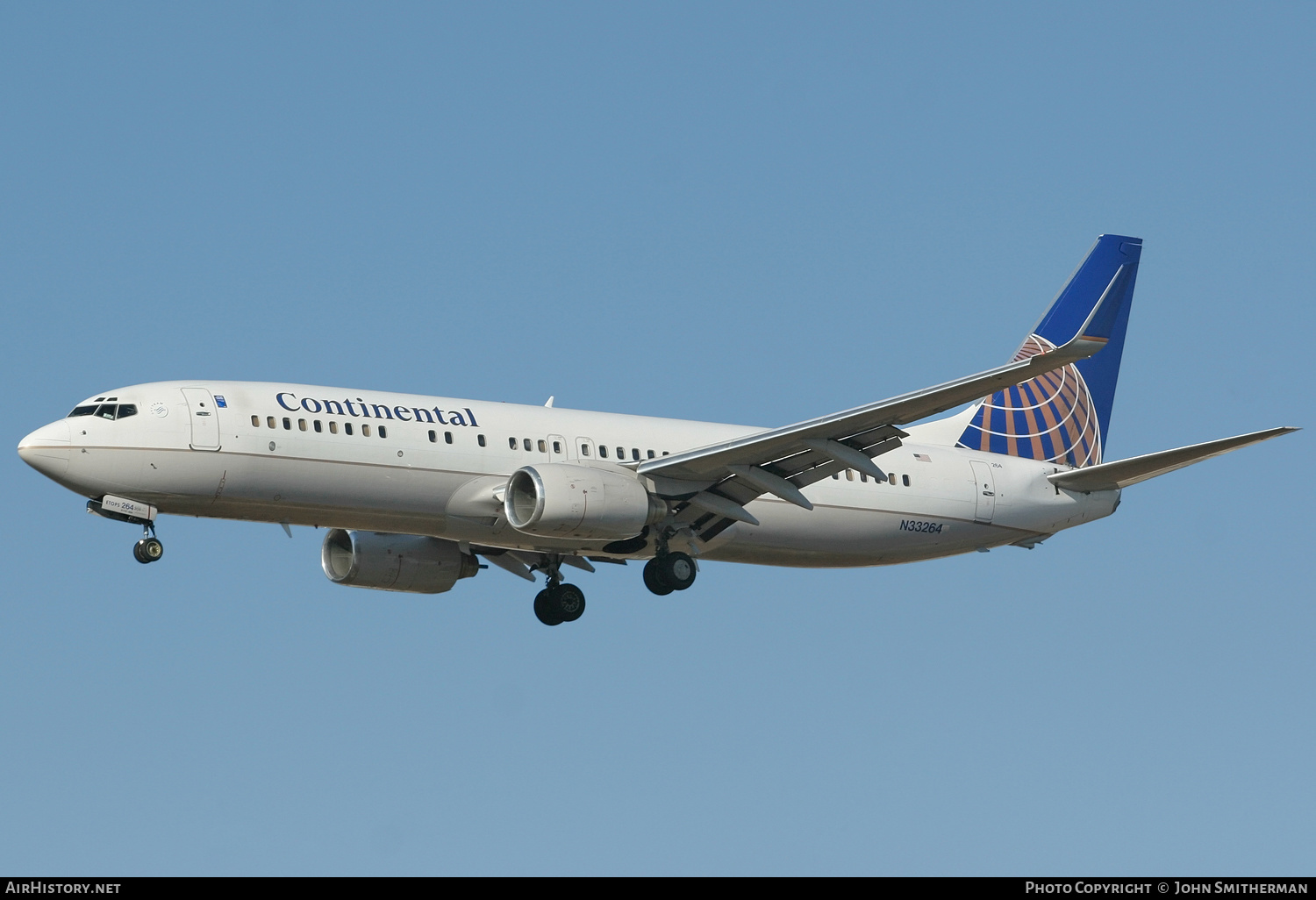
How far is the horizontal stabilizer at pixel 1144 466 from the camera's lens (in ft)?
123

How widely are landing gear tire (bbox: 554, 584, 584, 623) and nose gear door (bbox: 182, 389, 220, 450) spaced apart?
1018 cm

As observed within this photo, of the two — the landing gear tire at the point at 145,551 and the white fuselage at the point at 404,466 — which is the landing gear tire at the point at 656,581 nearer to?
the white fuselage at the point at 404,466

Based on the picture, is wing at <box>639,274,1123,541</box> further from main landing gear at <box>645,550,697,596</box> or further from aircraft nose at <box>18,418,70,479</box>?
aircraft nose at <box>18,418,70,479</box>

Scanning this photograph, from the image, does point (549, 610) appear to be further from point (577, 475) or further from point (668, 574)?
point (577, 475)

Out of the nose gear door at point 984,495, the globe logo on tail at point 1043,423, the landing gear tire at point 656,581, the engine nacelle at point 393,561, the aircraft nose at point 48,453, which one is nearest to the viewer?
the aircraft nose at point 48,453

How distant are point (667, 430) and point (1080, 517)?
10.7 m

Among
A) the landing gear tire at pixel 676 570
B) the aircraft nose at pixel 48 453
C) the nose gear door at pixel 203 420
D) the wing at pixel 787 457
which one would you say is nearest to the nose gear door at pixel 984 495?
the wing at pixel 787 457

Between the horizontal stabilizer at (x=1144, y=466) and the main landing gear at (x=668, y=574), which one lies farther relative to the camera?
the main landing gear at (x=668, y=574)

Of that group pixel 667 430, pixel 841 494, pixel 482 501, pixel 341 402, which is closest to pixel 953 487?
pixel 841 494

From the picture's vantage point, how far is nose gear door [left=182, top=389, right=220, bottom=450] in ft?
121

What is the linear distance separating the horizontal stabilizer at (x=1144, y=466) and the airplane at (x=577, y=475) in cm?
7

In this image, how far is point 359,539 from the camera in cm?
4353

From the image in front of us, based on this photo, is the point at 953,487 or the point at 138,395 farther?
the point at 953,487
